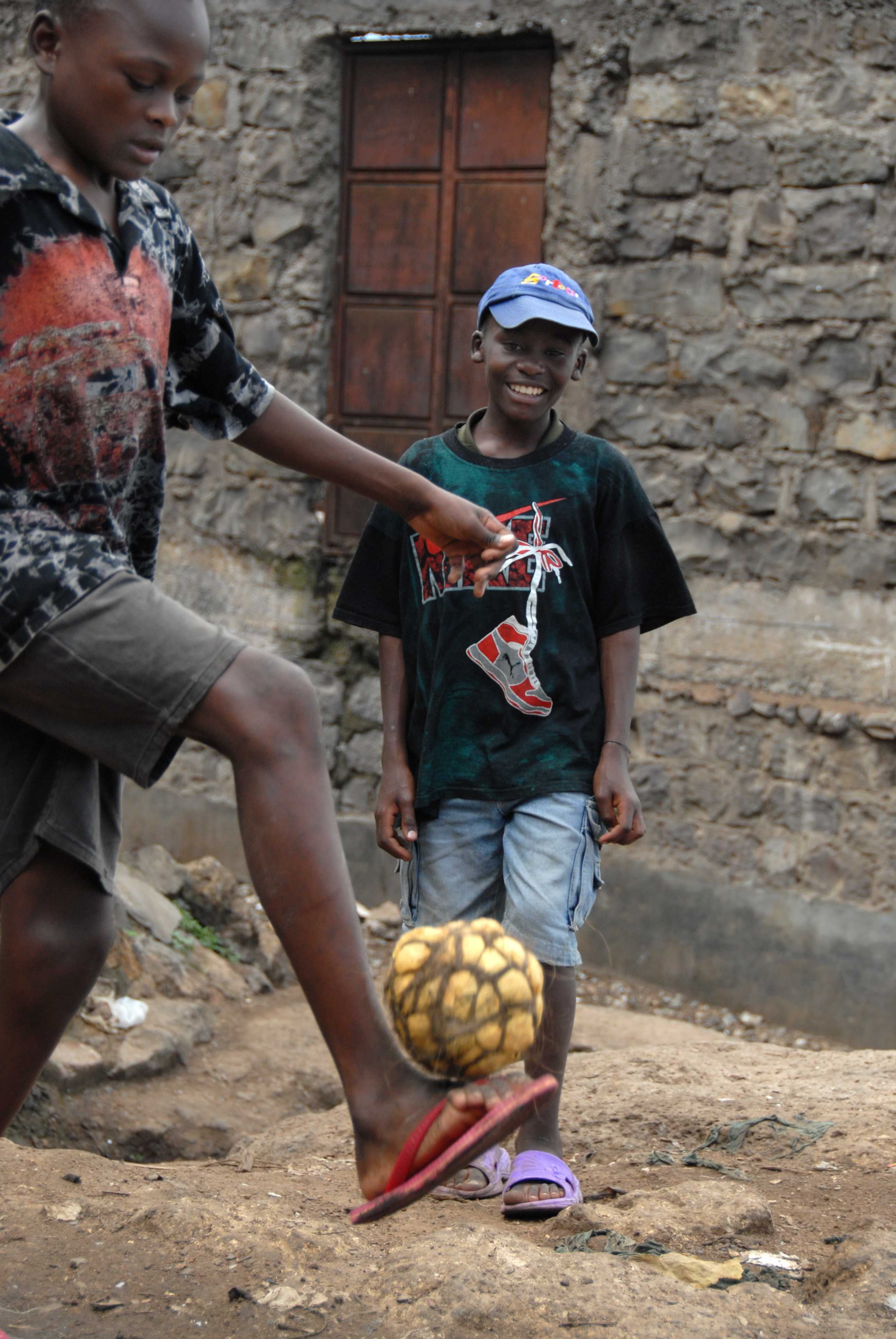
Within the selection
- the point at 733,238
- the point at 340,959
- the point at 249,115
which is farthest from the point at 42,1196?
the point at 249,115

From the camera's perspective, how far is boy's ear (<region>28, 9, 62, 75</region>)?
155 centimetres

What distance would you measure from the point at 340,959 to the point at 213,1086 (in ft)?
8.06

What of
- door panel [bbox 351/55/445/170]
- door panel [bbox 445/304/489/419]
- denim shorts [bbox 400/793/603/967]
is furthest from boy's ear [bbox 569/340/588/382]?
door panel [bbox 351/55/445/170]

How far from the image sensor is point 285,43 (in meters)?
5.12

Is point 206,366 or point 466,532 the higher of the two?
point 206,366

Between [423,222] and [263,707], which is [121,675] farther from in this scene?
[423,222]

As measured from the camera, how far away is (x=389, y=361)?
17.4 ft

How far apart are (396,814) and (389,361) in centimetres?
316

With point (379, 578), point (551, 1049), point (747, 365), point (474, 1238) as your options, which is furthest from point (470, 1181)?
point (747, 365)

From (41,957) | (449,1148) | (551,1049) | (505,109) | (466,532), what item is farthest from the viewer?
(505,109)

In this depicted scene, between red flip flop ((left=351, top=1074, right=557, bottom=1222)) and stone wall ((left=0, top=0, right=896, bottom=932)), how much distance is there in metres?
3.39

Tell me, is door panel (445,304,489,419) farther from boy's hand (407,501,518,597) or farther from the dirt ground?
boy's hand (407,501,518,597)

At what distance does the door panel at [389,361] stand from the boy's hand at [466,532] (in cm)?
341

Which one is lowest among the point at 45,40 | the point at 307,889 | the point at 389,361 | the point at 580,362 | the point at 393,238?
the point at 307,889
